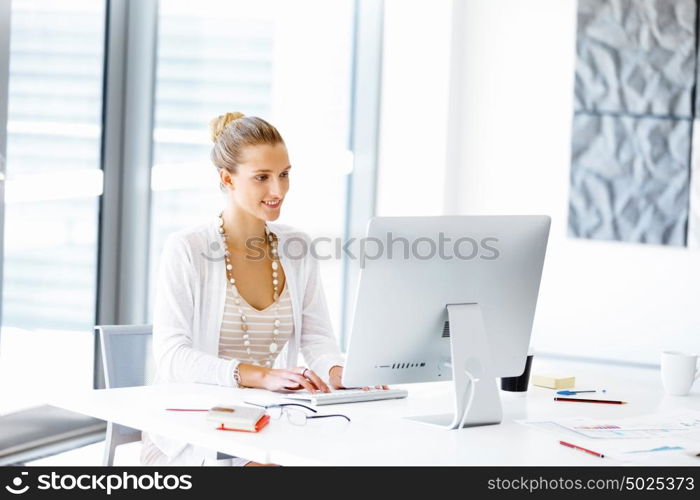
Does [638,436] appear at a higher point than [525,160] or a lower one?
lower

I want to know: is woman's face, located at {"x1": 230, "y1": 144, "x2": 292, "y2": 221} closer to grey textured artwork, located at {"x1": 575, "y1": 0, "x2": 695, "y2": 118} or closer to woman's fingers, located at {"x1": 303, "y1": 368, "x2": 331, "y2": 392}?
woman's fingers, located at {"x1": 303, "y1": 368, "x2": 331, "y2": 392}

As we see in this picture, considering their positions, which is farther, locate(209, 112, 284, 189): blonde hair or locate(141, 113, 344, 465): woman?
locate(209, 112, 284, 189): blonde hair

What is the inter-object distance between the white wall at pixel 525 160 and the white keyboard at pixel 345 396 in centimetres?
267

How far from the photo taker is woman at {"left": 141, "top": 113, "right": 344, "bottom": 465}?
2512mm

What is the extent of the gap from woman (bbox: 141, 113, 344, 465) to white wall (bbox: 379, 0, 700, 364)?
2249 millimetres

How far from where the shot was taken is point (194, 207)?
436 cm

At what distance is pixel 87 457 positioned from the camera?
3.79m

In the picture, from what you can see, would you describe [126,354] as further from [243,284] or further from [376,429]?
[376,429]

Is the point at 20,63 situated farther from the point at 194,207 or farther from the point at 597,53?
the point at 597,53

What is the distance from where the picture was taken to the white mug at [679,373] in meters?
2.48

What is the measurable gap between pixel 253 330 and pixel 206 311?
0.14 m

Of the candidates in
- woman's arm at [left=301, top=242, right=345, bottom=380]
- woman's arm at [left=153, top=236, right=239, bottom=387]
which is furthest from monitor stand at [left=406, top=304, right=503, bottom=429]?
woman's arm at [left=301, top=242, right=345, bottom=380]

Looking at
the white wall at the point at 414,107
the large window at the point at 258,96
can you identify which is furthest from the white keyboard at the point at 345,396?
the white wall at the point at 414,107

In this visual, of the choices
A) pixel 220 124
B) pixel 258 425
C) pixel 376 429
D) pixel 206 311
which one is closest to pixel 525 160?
pixel 220 124
